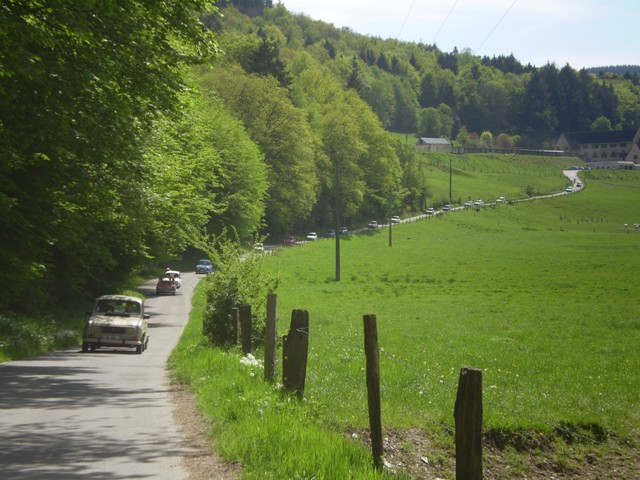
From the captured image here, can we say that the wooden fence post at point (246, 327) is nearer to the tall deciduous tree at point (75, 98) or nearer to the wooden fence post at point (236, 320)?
the wooden fence post at point (236, 320)

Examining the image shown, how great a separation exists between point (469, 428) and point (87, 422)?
640 centimetres

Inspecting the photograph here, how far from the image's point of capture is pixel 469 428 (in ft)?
21.0

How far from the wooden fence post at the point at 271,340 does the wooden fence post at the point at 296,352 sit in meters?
0.87

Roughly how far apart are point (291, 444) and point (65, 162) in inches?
563

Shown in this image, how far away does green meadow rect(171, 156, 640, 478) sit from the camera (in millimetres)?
9937

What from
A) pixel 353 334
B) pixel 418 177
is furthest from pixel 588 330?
pixel 418 177

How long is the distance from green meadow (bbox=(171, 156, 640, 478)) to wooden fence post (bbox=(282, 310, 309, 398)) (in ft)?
0.97

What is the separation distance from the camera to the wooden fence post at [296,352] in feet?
35.8

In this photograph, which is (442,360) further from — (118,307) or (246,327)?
(118,307)

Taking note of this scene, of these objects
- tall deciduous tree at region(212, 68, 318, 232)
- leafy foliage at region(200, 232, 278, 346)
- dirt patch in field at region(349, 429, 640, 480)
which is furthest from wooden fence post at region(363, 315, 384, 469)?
tall deciduous tree at region(212, 68, 318, 232)

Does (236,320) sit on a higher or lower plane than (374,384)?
lower

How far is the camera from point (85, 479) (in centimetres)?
761

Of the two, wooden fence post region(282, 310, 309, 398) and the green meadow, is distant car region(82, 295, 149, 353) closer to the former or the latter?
the green meadow

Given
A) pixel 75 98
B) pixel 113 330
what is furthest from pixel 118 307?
pixel 75 98
